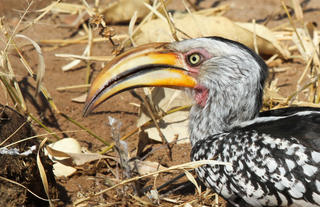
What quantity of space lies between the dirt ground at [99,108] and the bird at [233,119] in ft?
1.07

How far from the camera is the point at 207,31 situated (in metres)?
4.49

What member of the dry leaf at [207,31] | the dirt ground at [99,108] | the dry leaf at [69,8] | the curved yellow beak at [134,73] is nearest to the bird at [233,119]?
the curved yellow beak at [134,73]

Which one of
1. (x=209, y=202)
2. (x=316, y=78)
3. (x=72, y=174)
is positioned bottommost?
(x=209, y=202)

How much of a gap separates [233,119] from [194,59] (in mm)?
409

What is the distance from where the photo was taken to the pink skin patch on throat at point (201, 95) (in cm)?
315

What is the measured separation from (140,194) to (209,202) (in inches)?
16.4

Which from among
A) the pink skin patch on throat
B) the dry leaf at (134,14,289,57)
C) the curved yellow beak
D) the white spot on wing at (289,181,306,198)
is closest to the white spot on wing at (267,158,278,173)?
the white spot on wing at (289,181,306,198)

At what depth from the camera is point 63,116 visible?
13.5 ft

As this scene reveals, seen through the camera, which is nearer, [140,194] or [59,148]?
[140,194]

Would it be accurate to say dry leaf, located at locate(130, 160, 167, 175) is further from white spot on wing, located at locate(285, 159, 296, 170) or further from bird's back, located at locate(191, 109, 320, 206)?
white spot on wing, located at locate(285, 159, 296, 170)

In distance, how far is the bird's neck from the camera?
306 centimetres

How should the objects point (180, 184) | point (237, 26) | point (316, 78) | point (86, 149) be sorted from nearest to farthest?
point (180, 184) → point (86, 149) → point (316, 78) → point (237, 26)

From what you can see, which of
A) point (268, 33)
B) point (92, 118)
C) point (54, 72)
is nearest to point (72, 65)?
point (54, 72)

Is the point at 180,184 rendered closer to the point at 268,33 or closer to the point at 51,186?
the point at 51,186
